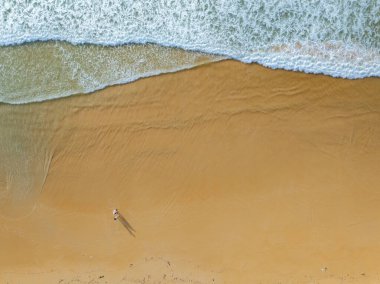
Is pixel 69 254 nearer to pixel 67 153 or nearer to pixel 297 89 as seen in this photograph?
pixel 67 153

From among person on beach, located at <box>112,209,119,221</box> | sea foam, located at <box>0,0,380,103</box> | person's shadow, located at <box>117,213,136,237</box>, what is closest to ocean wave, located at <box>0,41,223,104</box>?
sea foam, located at <box>0,0,380,103</box>

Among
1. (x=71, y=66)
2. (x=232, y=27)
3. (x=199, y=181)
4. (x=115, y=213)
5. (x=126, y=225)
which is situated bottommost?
(x=126, y=225)

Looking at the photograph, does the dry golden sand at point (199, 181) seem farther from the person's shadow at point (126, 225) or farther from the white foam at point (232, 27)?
the white foam at point (232, 27)

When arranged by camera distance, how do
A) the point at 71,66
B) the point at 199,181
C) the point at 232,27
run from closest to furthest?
the point at 199,181
the point at 232,27
the point at 71,66

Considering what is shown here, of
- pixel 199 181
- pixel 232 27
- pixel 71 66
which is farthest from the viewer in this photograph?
pixel 71 66

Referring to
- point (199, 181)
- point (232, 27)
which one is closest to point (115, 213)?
point (199, 181)

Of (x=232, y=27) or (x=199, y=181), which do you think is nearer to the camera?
(x=199, y=181)

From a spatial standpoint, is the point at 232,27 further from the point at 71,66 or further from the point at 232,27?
the point at 71,66

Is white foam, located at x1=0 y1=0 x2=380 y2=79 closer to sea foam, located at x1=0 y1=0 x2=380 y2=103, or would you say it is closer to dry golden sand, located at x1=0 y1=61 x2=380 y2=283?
sea foam, located at x1=0 y1=0 x2=380 y2=103
